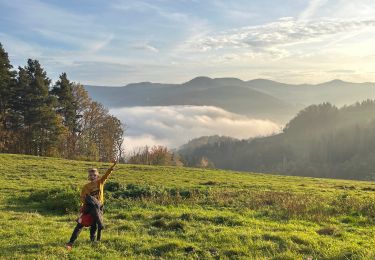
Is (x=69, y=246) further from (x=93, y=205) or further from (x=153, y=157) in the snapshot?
(x=153, y=157)

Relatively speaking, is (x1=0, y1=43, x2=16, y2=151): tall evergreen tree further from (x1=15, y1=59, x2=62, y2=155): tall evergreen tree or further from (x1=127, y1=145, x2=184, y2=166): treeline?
(x1=127, y1=145, x2=184, y2=166): treeline

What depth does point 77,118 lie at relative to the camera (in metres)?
77.9

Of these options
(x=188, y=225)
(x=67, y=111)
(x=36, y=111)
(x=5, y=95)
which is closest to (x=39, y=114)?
(x=36, y=111)

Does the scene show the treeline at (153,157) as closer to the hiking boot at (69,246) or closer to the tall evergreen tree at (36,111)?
the tall evergreen tree at (36,111)

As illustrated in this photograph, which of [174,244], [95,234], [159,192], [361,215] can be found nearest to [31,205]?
[159,192]

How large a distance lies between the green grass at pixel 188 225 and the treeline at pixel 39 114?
127 feet

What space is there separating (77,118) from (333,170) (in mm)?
149781

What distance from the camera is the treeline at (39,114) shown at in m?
63.3

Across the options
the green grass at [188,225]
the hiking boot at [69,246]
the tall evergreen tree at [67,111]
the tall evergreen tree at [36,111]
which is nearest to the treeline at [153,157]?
the tall evergreen tree at [67,111]

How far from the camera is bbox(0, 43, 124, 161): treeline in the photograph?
63344 millimetres

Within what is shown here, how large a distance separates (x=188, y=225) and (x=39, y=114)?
5308 centimetres

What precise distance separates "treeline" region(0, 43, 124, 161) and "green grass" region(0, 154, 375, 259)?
38.8 m

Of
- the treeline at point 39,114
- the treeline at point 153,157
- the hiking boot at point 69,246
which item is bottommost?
the hiking boot at point 69,246

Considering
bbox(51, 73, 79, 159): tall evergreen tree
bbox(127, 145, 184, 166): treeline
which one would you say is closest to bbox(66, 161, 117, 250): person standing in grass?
bbox(51, 73, 79, 159): tall evergreen tree
